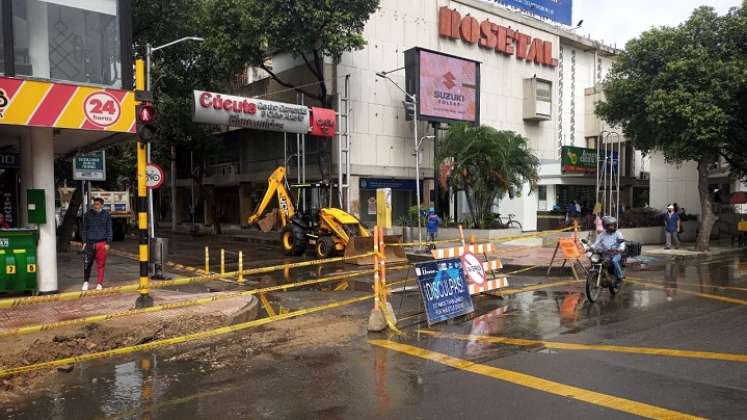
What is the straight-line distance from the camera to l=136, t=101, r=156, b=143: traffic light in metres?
8.94

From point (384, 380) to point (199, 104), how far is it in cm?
1591

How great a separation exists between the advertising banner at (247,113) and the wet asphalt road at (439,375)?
12684 mm

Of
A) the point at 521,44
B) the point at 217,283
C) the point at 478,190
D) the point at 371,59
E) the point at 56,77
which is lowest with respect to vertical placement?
the point at 217,283

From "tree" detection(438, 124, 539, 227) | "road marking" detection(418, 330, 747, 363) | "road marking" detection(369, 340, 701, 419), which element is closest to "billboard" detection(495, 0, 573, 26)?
"tree" detection(438, 124, 539, 227)

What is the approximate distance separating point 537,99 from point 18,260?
3229cm

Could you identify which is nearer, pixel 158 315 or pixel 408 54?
pixel 158 315

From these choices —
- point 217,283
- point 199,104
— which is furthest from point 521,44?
point 217,283

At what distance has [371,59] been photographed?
28.7 metres

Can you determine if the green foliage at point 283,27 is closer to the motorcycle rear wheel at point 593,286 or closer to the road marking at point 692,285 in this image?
the road marking at point 692,285

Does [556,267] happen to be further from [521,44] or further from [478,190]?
[521,44]

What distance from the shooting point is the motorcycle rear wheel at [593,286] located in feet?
33.9

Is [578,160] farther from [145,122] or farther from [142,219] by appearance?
[142,219]

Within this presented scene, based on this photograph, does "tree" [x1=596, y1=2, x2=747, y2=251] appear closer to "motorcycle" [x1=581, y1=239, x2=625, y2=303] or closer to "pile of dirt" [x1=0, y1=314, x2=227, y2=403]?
"motorcycle" [x1=581, y1=239, x2=625, y2=303]

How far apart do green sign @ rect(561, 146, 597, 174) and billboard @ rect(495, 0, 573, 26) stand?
35.1 ft
